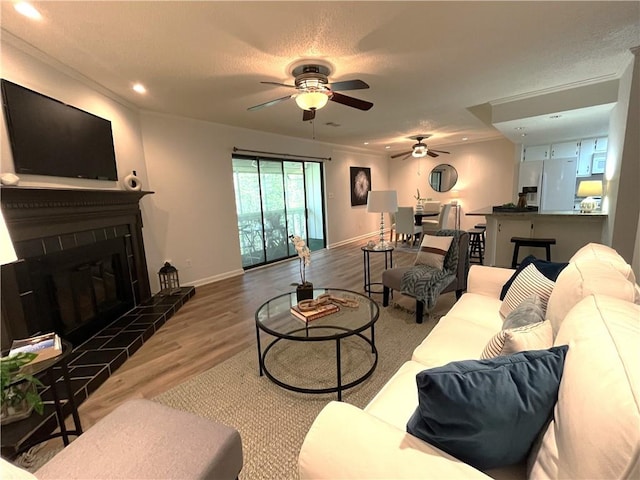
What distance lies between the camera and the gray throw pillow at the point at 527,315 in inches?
54.2

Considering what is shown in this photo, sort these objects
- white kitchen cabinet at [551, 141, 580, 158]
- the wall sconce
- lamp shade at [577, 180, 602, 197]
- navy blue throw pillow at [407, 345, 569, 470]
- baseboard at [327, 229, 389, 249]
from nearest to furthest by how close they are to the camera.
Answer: navy blue throw pillow at [407, 345, 569, 470]
lamp shade at [577, 180, 602, 197]
white kitchen cabinet at [551, 141, 580, 158]
baseboard at [327, 229, 389, 249]
the wall sconce

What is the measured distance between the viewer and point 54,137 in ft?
7.79

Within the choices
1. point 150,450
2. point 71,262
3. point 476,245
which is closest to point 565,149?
point 476,245

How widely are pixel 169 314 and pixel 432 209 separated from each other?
621 cm

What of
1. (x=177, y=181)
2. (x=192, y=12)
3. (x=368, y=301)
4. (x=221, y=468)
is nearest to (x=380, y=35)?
(x=192, y=12)

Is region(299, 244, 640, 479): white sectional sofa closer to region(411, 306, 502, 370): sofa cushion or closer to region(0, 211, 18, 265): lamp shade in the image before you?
region(411, 306, 502, 370): sofa cushion

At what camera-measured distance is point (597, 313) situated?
97cm

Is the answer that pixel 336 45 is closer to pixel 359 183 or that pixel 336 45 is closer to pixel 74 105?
pixel 74 105

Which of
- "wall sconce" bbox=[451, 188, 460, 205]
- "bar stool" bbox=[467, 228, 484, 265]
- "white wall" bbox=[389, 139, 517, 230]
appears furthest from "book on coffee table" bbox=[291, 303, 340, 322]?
"wall sconce" bbox=[451, 188, 460, 205]

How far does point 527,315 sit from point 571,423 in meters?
0.82

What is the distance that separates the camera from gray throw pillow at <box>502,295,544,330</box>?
138 centimetres

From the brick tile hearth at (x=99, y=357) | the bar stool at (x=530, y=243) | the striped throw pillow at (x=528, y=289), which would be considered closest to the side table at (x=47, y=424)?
the brick tile hearth at (x=99, y=357)

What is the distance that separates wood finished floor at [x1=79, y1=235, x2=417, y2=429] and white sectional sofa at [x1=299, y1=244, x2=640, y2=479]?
1.68 meters

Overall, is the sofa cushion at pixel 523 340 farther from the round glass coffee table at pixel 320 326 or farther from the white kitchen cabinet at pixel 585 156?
the white kitchen cabinet at pixel 585 156
